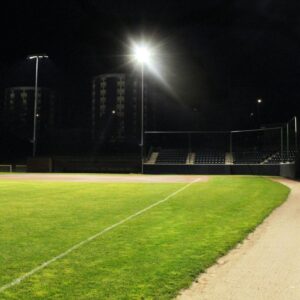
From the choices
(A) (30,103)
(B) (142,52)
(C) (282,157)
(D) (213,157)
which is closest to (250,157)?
(D) (213,157)

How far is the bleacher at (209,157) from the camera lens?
45.0 m

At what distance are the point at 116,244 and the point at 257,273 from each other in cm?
272

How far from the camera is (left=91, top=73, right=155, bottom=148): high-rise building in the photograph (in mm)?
124406

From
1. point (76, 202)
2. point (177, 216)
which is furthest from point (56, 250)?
point (76, 202)

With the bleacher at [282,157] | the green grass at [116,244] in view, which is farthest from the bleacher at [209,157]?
the green grass at [116,244]

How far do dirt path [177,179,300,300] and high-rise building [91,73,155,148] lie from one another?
10860cm

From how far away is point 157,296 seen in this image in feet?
16.3

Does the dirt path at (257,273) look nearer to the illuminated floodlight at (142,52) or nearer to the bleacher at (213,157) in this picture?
the bleacher at (213,157)

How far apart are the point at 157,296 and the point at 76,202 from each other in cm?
1063

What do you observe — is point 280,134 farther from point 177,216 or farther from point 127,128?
point 127,128

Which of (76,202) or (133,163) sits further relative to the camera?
(133,163)

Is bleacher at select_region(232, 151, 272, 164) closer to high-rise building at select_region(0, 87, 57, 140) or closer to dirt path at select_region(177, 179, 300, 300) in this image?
dirt path at select_region(177, 179, 300, 300)

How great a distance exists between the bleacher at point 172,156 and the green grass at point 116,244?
103 ft

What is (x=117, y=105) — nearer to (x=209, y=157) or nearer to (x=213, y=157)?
(x=209, y=157)
